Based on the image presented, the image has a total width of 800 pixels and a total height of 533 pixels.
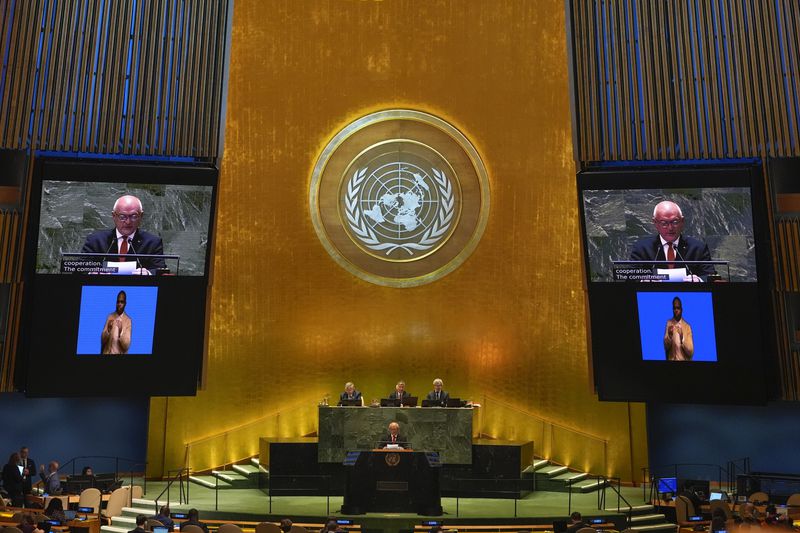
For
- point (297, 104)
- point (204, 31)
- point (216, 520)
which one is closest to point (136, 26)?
point (204, 31)

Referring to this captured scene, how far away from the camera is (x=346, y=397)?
14664mm

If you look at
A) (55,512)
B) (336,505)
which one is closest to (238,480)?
(336,505)

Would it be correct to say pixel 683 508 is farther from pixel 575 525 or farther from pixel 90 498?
pixel 90 498

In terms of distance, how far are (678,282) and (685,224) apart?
36.7 inches

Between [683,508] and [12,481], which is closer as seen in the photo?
[683,508]

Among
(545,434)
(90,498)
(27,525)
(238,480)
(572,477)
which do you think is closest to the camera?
(27,525)

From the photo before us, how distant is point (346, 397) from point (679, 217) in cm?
606

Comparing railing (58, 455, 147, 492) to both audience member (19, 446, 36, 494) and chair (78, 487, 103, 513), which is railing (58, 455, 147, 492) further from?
chair (78, 487, 103, 513)

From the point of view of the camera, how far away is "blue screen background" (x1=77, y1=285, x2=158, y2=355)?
13.9 meters

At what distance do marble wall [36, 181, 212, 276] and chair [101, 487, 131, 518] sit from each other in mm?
3456

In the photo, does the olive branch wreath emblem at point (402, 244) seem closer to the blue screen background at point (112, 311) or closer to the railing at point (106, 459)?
the blue screen background at point (112, 311)

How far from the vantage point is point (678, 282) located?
45.4ft

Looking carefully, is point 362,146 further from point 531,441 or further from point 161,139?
point 531,441

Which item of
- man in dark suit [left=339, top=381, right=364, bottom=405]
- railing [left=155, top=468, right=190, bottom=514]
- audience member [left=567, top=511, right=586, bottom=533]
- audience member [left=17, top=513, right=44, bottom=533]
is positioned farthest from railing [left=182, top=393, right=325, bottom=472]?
audience member [left=567, top=511, right=586, bottom=533]
